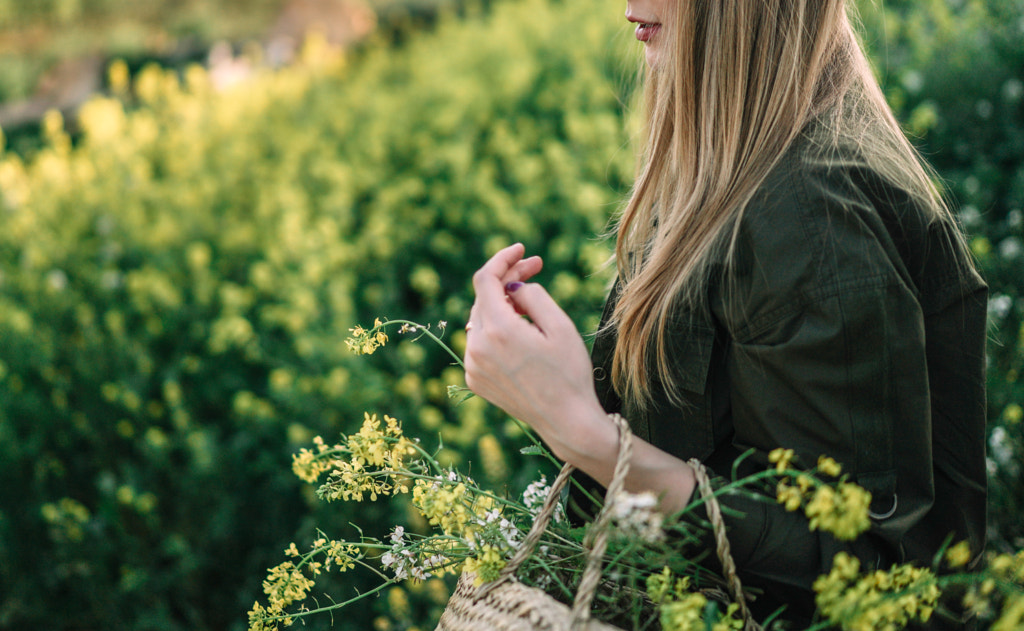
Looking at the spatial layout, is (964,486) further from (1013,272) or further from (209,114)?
(209,114)

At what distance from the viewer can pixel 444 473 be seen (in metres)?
1.19

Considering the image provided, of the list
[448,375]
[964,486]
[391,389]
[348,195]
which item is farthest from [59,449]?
[964,486]

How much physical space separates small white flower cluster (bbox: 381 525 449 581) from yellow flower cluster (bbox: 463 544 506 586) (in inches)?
5.6

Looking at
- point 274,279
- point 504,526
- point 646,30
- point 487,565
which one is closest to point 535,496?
point 504,526

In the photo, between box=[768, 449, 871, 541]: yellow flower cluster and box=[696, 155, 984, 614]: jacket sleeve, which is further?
box=[696, 155, 984, 614]: jacket sleeve

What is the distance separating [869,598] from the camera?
85 cm

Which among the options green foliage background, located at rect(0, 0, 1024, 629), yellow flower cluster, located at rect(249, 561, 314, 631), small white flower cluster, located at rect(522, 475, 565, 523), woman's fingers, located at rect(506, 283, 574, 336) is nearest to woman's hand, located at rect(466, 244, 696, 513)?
woman's fingers, located at rect(506, 283, 574, 336)

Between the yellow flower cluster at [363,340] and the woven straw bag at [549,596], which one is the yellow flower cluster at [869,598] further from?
the yellow flower cluster at [363,340]

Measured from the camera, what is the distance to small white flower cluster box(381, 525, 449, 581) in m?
1.16

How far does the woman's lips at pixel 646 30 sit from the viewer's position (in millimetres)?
1249

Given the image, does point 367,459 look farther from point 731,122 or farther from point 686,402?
point 731,122

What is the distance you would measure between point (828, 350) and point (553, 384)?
0.35 meters

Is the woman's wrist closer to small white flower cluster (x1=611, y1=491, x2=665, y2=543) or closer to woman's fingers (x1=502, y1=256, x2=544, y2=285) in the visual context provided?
small white flower cluster (x1=611, y1=491, x2=665, y2=543)

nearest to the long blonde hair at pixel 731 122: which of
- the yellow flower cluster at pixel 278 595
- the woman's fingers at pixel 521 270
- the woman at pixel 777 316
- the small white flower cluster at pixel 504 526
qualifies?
the woman at pixel 777 316
